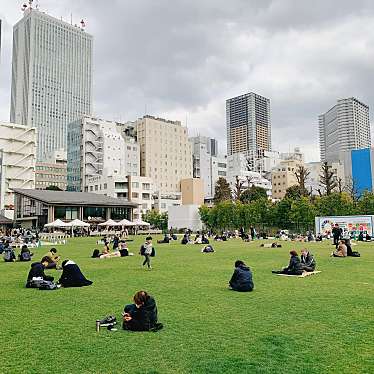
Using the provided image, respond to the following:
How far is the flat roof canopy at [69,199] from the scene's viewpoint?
7246cm

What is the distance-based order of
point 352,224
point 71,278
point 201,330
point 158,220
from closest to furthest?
point 201,330 → point 71,278 → point 352,224 → point 158,220

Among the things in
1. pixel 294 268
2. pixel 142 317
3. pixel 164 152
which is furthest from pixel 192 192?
pixel 142 317

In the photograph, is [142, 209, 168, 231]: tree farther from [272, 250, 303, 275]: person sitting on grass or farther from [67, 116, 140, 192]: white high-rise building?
[272, 250, 303, 275]: person sitting on grass

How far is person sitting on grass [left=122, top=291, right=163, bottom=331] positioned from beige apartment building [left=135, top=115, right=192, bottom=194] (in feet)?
443

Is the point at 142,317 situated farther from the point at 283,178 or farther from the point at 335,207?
the point at 283,178

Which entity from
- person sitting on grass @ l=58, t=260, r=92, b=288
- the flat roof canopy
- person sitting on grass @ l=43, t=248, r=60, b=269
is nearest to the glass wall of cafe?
the flat roof canopy

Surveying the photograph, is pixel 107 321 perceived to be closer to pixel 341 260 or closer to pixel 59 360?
pixel 59 360

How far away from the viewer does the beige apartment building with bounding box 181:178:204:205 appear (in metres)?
133

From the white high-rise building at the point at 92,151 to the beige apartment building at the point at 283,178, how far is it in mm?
62102

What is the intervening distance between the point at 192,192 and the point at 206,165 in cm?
3715

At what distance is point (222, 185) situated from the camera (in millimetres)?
112500

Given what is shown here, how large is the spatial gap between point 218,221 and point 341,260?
59.5 m

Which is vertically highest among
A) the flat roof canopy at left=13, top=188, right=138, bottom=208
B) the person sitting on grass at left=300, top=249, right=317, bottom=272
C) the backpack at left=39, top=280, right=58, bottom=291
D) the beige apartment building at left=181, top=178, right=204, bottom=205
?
the beige apartment building at left=181, top=178, right=204, bottom=205

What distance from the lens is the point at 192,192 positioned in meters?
133
